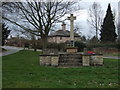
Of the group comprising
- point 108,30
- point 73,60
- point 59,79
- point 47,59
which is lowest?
→ point 59,79

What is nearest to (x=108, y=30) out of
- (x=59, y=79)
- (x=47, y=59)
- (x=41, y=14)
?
(x=41, y=14)

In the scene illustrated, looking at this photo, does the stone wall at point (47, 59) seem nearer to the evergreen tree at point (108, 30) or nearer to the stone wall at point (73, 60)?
the stone wall at point (73, 60)

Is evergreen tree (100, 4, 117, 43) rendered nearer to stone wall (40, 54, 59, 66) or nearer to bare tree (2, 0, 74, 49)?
bare tree (2, 0, 74, 49)

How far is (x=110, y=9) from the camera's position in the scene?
40.8m

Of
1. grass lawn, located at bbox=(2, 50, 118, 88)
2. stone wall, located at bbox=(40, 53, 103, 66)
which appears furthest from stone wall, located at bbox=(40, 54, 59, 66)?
grass lawn, located at bbox=(2, 50, 118, 88)

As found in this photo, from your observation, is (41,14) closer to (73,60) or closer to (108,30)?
(73,60)

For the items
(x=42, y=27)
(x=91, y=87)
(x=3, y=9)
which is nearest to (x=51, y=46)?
(x=42, y=27)

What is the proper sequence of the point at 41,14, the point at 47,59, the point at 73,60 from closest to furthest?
the point at 47,59 < the point at 73,60 < the point at 41,14

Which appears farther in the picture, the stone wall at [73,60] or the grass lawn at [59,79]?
the stone wall at [73,60]

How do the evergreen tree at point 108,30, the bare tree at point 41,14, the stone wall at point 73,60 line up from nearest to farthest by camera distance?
1. the stone wall at point 73,60
2. the bare tree at point 41,14
3. the evergreen tree at point 108,30

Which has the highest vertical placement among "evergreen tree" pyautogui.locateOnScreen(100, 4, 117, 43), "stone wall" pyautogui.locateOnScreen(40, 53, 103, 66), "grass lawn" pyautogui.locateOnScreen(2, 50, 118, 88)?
"evergreen tree" pyautogui.locateOnScreen(100, 4, 117, 43)

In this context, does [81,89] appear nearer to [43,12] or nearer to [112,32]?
[43,12]

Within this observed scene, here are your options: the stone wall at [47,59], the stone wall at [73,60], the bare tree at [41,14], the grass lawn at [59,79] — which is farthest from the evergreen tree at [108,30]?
the grass lawn at [59,79]

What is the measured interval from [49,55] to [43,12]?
1296 cm
